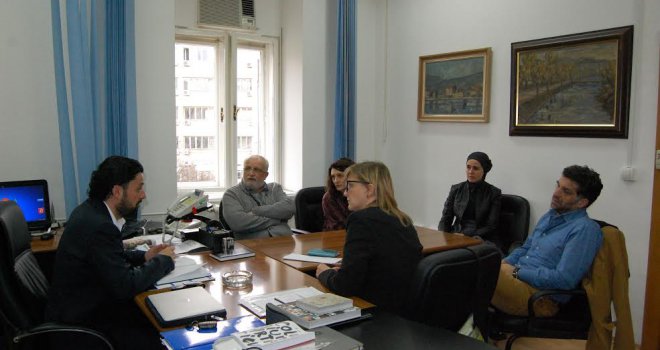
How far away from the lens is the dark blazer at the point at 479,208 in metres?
3.88

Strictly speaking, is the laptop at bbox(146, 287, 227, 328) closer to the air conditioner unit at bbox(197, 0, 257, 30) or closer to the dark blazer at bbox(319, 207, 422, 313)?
the dark blazer at bbox(319, 207, 422, 313)

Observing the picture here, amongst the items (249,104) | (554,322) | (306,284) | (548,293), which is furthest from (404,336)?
(249,104)

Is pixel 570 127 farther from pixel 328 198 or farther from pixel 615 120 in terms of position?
pixel 328 198

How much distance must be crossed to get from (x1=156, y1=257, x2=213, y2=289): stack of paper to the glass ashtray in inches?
3.5

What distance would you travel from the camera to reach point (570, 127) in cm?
360

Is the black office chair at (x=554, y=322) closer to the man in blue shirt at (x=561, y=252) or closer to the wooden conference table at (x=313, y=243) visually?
the man in blue shirt at (x=561, y=252)

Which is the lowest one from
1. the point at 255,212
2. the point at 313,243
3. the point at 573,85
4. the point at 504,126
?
the point at 313,243

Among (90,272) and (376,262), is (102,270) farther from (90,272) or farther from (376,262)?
(376,262)

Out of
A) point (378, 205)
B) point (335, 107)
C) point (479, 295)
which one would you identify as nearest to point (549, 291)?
point (479, 295)

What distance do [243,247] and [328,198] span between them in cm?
99

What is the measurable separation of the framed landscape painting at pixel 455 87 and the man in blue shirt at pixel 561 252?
1525mm

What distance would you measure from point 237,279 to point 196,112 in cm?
291

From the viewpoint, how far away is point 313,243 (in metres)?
3.12

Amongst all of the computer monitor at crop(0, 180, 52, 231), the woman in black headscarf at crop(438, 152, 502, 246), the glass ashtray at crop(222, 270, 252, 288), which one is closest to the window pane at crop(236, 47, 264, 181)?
the computer monitor at crop(0, 180, 52, 231)
